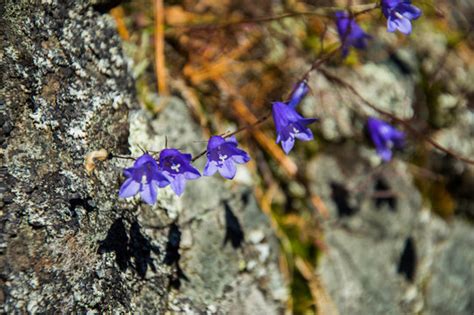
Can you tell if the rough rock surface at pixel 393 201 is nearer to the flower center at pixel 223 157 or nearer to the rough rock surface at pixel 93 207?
the rough rock surface at pixel 93 207

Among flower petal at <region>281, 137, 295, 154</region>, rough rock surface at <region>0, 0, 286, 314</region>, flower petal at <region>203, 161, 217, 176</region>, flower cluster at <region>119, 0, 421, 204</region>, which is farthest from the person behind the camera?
flower petal at <region>281, 137, 295, 154</region>

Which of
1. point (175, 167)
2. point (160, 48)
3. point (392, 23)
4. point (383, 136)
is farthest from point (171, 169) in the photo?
point (383, 136)

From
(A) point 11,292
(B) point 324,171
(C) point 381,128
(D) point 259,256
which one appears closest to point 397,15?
(C) point 381,128

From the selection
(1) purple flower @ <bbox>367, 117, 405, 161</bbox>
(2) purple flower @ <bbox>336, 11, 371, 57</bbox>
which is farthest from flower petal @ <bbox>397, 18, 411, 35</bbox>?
(1) purple flower @ <bbox>367, 117, 405, 161</bbox>

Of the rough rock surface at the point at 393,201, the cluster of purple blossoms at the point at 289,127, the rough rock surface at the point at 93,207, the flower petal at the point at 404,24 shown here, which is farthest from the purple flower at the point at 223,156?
the rough rock surface at the point at 393,201

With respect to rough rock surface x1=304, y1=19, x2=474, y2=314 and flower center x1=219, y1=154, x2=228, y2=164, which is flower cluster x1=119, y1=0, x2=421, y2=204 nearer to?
flower center x1=219, y1=154, x2=228, y2=164

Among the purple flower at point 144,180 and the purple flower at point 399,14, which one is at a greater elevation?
the purple flower at point 399,14
